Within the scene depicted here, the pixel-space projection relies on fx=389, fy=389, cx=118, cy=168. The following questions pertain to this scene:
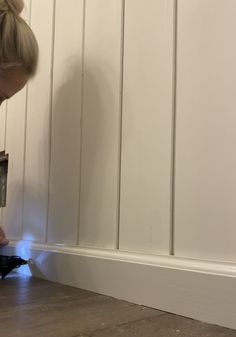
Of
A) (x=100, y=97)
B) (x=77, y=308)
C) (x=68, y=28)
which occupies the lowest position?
(x=77, y=308)

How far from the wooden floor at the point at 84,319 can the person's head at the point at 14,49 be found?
1.42 ft

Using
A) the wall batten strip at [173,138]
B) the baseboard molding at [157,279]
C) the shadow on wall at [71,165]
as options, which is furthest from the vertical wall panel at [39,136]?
the wall batten strip at [173,138]

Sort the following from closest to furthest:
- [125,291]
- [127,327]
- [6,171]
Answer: [127,327]
[125,291]
[6,171]

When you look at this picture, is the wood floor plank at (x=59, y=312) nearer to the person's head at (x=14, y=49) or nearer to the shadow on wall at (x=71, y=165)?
the shadow on wall at (x=71, y=165)

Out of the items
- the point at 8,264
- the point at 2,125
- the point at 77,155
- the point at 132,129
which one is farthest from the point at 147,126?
the point at 2,125

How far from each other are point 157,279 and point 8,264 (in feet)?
1.47

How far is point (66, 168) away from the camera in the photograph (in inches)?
34.4

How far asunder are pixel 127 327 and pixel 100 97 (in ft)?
1.49

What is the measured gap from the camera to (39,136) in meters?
0.99

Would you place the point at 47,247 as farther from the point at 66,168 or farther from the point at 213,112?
the point at 213,112

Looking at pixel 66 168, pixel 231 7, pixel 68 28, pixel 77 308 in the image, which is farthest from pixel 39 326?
pixel 68 28

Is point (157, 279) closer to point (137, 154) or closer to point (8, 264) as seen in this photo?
point (137, 154)

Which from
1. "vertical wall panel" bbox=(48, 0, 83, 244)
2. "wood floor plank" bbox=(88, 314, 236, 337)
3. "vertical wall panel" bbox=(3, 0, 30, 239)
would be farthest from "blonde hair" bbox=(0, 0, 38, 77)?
"wood floor plank" bbox=(88, 314, 236, 337)

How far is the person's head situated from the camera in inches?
29.1
